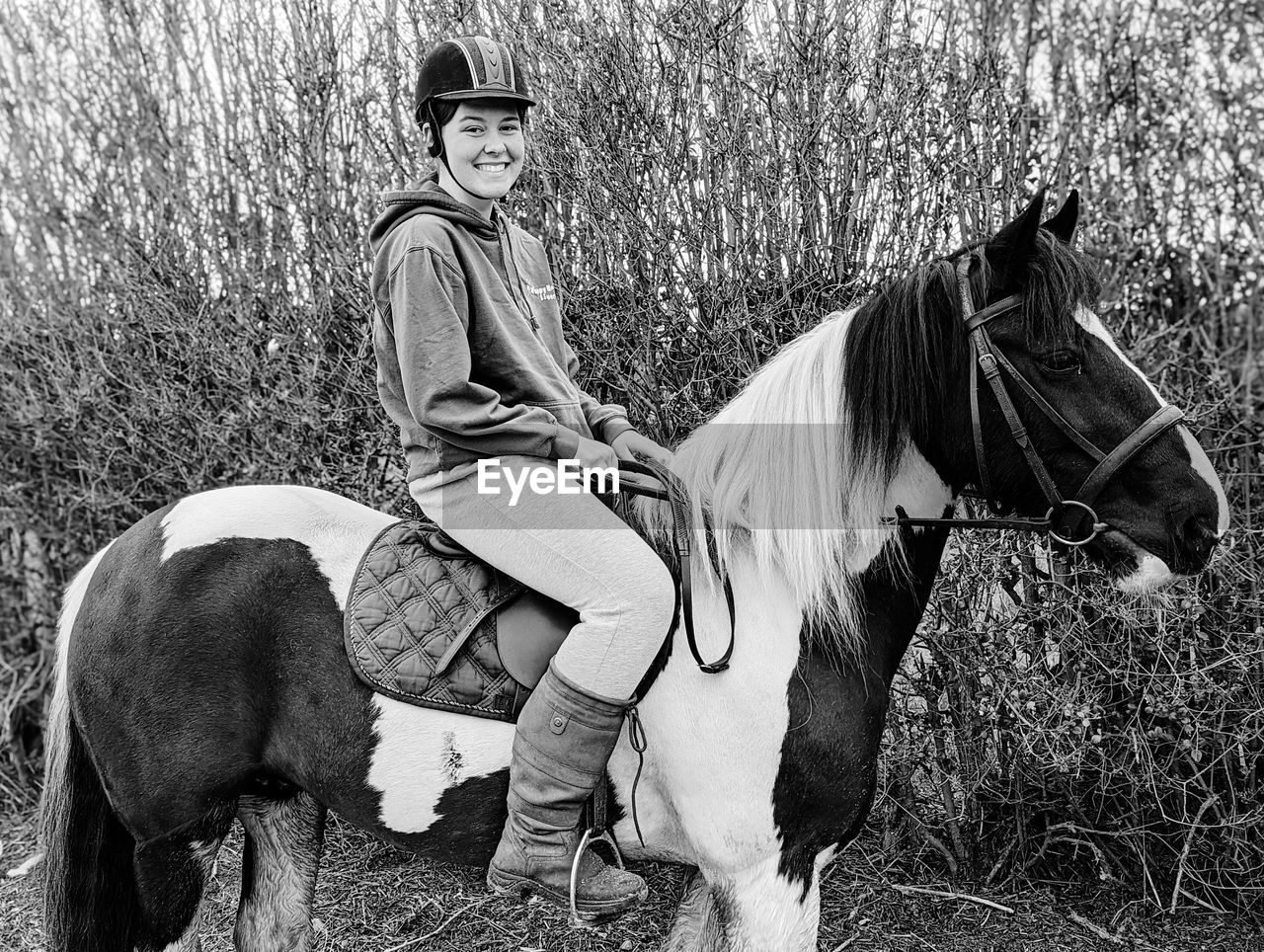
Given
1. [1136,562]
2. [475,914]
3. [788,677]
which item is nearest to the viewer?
[1136,562]

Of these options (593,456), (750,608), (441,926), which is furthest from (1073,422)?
(441,926)

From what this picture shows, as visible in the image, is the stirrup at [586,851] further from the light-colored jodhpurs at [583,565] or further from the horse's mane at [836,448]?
the horse's mane at [836,448]

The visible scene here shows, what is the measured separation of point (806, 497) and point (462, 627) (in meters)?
0.89

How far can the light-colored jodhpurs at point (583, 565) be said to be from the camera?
196 cm

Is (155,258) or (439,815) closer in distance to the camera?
(439,815)

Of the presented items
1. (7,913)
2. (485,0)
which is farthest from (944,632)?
(7,913)

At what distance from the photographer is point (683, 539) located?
6.90 ft

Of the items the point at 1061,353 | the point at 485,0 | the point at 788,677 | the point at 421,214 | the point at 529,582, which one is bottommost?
the point at 788,677

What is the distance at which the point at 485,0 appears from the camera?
3744mm

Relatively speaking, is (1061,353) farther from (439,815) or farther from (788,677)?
(439,815)

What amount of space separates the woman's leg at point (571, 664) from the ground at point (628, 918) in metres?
1.31

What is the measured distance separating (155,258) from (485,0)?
7.44ft

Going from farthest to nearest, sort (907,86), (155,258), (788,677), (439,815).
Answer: (155,258) < (907,86) < (439,815) < (788,677)

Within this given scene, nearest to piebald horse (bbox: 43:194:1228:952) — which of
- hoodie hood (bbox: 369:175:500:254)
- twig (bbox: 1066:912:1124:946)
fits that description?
hoodie hood (bbox: 369:175:500:254)
